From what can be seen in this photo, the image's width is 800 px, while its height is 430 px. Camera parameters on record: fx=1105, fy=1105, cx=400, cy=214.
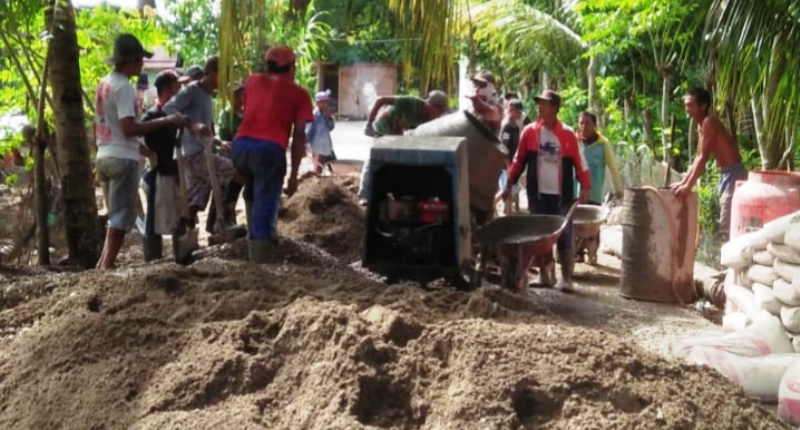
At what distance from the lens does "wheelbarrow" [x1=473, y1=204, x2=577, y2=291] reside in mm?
7719

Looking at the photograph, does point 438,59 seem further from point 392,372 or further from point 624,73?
point 624,73

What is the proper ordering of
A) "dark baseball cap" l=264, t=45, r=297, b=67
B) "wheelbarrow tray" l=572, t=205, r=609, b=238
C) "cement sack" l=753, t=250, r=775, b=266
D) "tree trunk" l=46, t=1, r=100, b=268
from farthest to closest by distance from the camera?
"wheelbarrow tray" l=572, t=205, r=609, b=238 < "tree trunk" l=46, t=1, r=100, b=268 < "dark baseball cap" l=264, t=45, r=297, b=67 < "cement sack" l=753, t=250, r=775, b=266

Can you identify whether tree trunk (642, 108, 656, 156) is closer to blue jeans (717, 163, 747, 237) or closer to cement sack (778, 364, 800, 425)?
blue jeans (717, 163, 747, 237)

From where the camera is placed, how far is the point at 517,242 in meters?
7.71

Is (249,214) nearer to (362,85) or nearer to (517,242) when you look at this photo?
(517,242)

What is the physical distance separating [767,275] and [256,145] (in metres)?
3.49

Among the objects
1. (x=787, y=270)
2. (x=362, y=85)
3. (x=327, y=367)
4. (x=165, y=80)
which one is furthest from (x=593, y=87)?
(x=362, y=85)

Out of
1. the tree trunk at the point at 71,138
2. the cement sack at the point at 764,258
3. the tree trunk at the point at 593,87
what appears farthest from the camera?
the tree trunk at the point at 593,87

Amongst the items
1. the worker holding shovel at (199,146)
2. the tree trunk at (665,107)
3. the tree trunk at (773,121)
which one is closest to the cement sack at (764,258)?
the tree trunk at (773,121)

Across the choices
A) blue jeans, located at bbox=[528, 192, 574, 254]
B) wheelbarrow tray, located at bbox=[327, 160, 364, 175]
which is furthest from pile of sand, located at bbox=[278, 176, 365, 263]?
wheelbarrow tray, located at bbox=[327, 160, 364, 175]

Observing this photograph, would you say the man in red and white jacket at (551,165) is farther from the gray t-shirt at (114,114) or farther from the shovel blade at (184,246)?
the gray t-shirt at (114,114)

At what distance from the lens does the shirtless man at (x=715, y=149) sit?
8.79m

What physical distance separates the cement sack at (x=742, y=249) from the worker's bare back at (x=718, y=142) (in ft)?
5.25

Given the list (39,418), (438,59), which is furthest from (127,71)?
(39,418)
